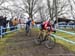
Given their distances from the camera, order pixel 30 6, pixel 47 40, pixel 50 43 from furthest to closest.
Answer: pixel 30 6 → pixel 47 40 → pixel 50 43

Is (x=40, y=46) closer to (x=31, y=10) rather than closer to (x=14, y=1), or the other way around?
(x=31, y=10)

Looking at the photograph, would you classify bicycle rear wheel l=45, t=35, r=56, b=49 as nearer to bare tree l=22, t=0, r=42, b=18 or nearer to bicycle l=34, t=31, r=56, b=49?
bicycle l=34, t=31, r=56, b=49

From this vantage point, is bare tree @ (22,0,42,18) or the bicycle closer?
the bicycle

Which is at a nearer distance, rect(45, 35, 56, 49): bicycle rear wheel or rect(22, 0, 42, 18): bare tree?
rect(45, 35, 56, 49): bicycle rear wheel

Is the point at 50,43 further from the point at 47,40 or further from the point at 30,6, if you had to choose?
the point at 30,6

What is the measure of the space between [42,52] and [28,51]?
A: 0.92 metres

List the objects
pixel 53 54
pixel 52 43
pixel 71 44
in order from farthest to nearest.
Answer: pixel 71 44 < pixel 52 43 < pixel 53 54

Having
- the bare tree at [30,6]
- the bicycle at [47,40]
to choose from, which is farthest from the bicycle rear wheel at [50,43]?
the bare tree at [30,6]

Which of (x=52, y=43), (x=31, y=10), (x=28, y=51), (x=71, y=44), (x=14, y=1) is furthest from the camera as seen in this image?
(x=14, y=1)

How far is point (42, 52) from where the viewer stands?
50.8 ft

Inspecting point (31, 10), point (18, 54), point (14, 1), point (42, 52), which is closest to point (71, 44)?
point (42, 52)

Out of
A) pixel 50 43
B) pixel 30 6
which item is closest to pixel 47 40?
pixel 50 43

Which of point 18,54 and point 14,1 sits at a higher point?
point 14,1

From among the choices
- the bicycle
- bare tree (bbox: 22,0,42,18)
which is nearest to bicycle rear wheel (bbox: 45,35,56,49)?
the bicycle
